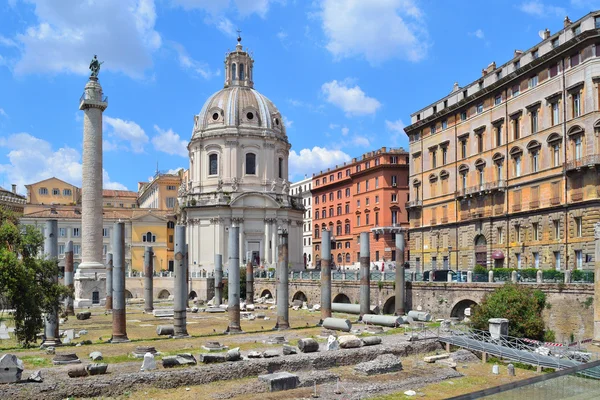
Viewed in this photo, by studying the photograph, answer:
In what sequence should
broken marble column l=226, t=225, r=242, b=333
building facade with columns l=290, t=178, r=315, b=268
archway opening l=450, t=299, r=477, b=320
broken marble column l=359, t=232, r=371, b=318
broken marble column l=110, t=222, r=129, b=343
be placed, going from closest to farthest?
broken marble column l=110, t=222, r=129, b=343
broken marble column l=226, t=225, r=242, b=333
archway opening l=450, t=299, r=477, b=320
broken marble column l=359, t=232, r=371, b=318
building facade with columns l=290, t=178, r=315, b=268

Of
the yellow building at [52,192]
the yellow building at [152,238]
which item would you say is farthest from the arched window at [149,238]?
the yellow building at [52,192]

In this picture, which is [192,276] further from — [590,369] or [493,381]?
[590,369]

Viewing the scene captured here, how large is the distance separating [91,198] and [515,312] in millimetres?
39074

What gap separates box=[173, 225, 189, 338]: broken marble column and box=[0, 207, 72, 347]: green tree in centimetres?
643

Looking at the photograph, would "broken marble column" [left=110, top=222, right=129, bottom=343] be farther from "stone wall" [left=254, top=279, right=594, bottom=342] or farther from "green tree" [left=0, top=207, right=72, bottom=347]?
"stone wall" [left=254, top=279, right=594, bottom=342]

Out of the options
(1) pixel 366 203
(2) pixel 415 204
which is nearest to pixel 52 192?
(1) pixel 366 203

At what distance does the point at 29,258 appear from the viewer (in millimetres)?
23609

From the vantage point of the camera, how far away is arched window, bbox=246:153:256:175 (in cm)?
7619

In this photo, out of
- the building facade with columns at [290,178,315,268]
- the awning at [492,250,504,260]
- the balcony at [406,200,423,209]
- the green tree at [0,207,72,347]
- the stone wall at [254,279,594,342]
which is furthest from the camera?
the building facade with columns at [290,178,315,268]

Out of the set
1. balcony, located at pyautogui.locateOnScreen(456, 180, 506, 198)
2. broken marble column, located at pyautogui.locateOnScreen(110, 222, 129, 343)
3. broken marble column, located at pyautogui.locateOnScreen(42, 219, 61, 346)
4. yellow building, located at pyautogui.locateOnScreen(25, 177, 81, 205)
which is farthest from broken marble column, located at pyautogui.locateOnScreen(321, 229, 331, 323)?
Result: yellow building, located at pyautogui.locateOnScreen(25, 177, 81, 205)

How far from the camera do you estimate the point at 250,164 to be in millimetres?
76438

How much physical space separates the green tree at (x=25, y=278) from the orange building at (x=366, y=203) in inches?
1775

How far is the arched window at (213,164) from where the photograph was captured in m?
76.2

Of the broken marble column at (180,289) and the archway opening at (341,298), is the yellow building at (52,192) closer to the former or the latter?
the archway opening at (341,298)
